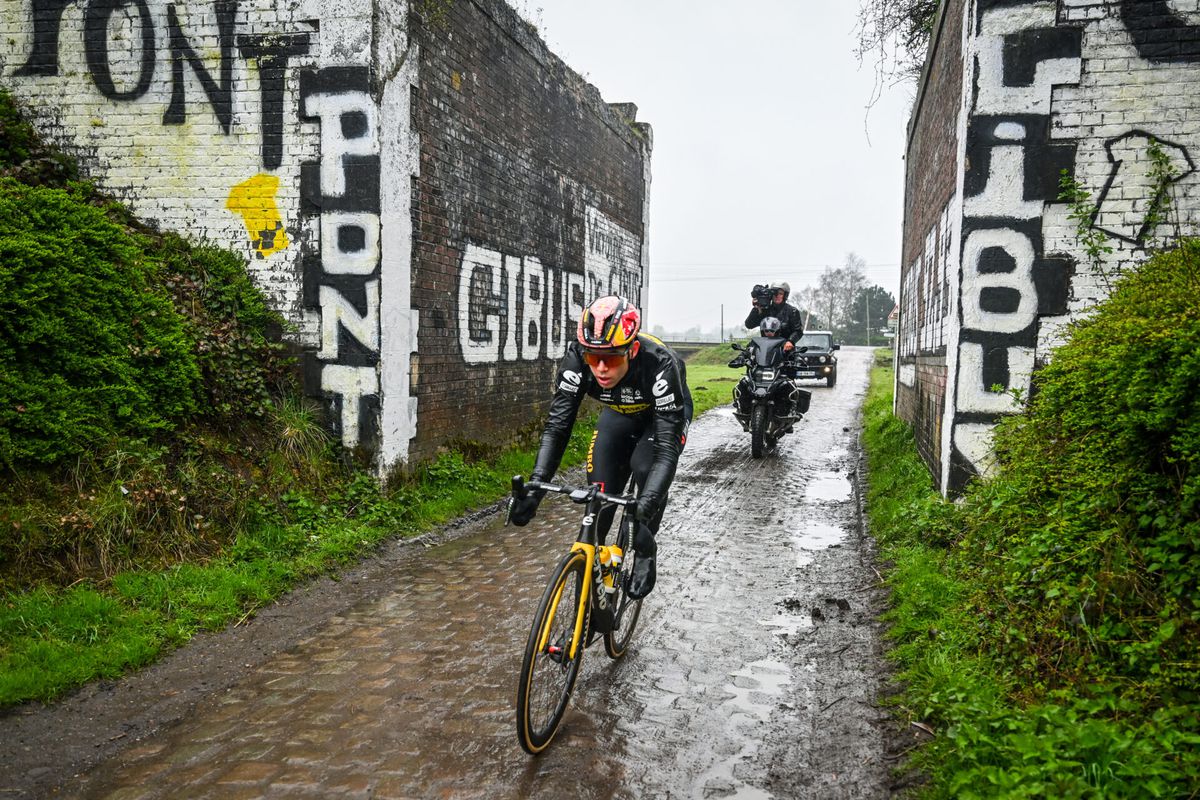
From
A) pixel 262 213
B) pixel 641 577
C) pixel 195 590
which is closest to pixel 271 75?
pixel 262 213

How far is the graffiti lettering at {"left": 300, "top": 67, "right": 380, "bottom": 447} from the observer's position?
24.9 ft

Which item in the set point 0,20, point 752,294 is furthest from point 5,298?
point 752,294

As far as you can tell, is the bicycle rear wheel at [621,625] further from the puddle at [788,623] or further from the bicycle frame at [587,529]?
the puddle at [788,623]

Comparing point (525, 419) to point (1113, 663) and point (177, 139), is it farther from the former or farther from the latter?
point (1113, 663)

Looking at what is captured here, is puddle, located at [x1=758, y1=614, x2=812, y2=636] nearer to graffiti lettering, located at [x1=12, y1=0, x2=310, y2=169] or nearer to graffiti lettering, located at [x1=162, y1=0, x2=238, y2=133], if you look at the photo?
graffiti lettering, located at [x1=12, y1=0, x2=310, y2=169]

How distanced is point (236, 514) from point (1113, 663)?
19.0ft

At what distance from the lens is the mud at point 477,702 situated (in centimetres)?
348

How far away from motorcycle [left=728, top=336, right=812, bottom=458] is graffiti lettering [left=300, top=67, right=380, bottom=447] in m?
5.40

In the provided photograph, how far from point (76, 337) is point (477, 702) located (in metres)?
4.09

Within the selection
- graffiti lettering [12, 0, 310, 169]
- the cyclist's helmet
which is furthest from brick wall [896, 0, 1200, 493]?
graffiti lettering [12, 0, 310, 169]

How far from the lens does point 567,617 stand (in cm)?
388

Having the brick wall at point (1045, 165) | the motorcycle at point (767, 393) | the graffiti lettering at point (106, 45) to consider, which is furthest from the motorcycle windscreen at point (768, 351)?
the graffiti lettering at point (106, 45)

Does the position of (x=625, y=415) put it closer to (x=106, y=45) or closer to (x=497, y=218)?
(x=497, y=218)

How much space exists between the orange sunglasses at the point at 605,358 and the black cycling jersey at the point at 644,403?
0.09 meters
